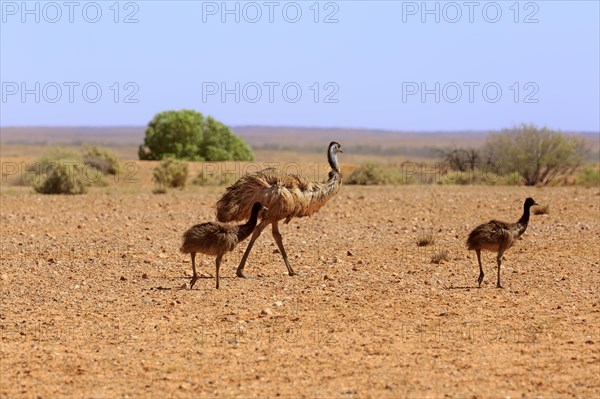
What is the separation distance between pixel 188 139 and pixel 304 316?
114 feet

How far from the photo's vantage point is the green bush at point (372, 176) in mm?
35531

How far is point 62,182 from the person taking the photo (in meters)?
30.4

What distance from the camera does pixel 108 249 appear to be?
16516 mm

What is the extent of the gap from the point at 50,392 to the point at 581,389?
418 cm

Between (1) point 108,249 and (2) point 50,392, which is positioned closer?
(2) point 50,392

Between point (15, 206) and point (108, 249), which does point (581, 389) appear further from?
point (15, 206)

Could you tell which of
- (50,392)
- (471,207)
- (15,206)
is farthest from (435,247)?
(15,206)

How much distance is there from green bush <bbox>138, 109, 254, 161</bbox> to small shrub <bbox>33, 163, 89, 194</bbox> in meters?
13.2

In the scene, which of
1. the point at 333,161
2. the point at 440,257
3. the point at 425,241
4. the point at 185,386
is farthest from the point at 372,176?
the point at 185,386

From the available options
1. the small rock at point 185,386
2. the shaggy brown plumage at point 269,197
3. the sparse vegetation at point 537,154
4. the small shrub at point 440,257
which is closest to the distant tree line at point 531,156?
the sparse vegetation at point 537,154

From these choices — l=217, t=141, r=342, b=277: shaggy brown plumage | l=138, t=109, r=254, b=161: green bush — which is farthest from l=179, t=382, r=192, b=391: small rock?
l=138, t=109, r=254, b=161: green bush

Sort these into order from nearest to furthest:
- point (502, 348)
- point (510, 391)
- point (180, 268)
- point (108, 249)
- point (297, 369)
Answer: point (510, 391) → point (297, 369) → point (502, 348) → point (180, 268) → point (108, 249)

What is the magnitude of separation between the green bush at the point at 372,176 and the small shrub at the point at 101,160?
9.54m

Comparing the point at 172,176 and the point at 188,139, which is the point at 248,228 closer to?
the point at 172,176
